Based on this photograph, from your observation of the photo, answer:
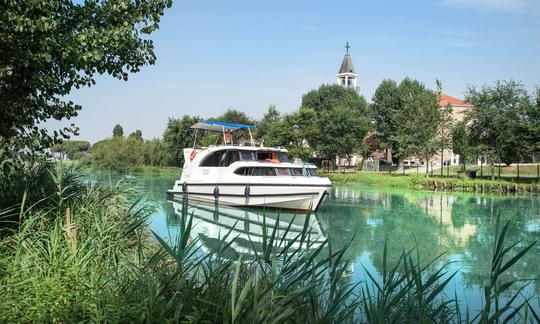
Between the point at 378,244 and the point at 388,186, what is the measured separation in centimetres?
2384

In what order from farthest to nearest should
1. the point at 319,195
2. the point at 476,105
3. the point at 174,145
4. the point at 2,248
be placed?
the point at 174,145 → the point at 476,105 → the point at 319,195 → the point at 2,248

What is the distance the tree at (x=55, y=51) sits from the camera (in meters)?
5.45

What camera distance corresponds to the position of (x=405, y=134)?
135 feet

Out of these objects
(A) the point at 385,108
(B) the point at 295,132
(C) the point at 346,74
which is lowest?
(B) the point at 295,132

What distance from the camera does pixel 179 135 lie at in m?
55.1

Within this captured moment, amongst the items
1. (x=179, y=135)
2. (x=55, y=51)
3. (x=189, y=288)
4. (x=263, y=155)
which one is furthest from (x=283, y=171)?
(x=179, y=135)

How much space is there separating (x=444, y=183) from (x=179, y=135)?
3048 cm

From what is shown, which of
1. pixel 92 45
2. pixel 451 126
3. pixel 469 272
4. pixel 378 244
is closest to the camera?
pixel 92 45

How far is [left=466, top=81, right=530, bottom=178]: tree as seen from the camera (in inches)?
1307

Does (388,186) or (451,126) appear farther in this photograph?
(451,126)

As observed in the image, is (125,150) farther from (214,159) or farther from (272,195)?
(272,195)

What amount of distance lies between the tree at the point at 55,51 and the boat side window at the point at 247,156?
44.1 ft

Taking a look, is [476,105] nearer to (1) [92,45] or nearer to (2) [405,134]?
(2) [405,134]

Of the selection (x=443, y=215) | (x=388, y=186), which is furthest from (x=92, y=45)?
(x=388, y=186)
